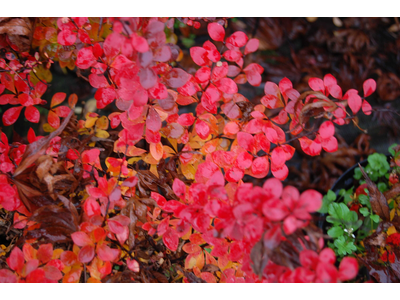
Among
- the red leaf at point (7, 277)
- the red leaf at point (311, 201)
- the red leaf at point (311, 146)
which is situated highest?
the red leaf at point (311, 201)

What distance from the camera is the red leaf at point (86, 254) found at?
487mm

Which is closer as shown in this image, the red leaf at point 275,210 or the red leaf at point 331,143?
the red leaf at point 275,210

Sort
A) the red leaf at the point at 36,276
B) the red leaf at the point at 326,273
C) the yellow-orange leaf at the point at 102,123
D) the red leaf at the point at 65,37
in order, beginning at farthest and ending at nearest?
the yellow-orange leaf at the point at 102,123
the red leaf at the point at 65,37
the red leaf at the point at 36,276
the red leaf at the point at 326,273

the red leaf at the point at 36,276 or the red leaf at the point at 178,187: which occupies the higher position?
the red leaf at the point at 178,187

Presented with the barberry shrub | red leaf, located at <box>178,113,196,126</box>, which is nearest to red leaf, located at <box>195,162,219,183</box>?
the barberry shrub

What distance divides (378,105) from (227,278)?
82cm

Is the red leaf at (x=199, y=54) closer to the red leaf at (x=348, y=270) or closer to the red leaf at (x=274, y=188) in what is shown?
the red leaf at (x=274, y=188)

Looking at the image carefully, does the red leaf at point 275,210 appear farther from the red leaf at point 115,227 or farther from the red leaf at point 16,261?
the red leaf at point 16,261

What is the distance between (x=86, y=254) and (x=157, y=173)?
22cm

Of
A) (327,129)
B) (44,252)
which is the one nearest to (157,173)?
(44,252)

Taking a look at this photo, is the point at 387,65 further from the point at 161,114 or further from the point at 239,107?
the point at 161,114

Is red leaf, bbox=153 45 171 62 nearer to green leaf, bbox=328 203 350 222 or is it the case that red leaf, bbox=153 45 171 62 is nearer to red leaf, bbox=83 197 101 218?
red leaf, bbox=83 197 101 218

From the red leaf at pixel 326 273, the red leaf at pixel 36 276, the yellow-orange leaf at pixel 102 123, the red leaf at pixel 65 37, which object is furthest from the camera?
the yellow-orange leaf at pixel 102 123

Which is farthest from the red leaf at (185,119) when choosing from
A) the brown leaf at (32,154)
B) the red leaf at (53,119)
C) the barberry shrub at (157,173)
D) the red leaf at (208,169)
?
the red leaf at (53,119)
